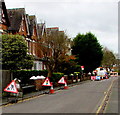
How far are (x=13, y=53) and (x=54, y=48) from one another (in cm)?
1610

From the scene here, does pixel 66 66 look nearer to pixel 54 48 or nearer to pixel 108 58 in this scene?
pixel 54 48

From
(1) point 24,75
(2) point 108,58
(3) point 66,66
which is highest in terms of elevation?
(2) point 108,58

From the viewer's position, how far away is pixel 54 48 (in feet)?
117

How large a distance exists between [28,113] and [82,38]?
51962 mm

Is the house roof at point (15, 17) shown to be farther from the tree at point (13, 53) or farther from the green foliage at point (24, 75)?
the tree at point (13, 53)

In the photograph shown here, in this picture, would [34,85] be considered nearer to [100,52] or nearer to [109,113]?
[109,113]

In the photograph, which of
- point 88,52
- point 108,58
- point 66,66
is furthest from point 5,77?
point 108,58

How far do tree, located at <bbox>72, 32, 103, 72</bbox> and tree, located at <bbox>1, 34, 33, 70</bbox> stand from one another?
131 ft

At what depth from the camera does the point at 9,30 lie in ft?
102

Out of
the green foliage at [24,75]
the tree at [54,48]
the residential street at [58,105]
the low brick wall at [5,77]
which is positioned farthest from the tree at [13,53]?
the tree at [54,48]

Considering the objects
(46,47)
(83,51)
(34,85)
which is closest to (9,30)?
(46,47)

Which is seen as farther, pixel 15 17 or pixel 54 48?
pixel 54 48

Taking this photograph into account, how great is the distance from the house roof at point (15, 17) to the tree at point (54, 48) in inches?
195

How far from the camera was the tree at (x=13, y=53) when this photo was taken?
19861mm
